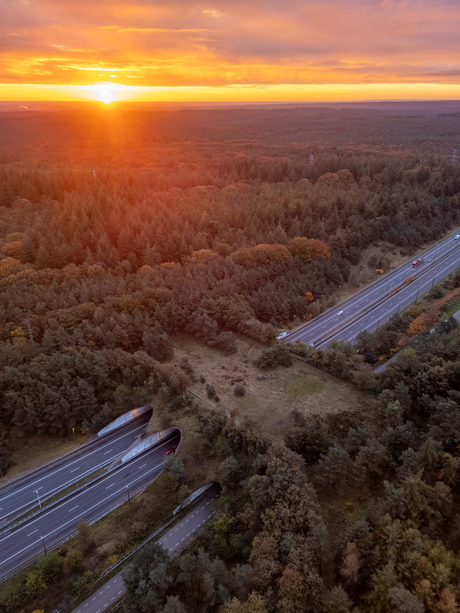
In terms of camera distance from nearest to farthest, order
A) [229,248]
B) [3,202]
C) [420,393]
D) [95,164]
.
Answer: [420,393]
[229,248]
[3,202]
[95,164]

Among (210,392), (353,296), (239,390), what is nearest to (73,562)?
(210,392)

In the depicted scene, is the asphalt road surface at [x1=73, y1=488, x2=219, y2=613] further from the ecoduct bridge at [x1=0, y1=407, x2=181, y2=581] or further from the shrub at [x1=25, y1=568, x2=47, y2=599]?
the ecoduct bridge at [x1=0, y1=407, x2=181, y2=581]

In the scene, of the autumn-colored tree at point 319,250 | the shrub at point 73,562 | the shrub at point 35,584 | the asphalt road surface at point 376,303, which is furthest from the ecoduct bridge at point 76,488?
the autumn-colored tree at point 319,250

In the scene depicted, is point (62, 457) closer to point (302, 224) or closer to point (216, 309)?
point (216, 309)

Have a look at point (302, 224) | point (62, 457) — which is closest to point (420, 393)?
point (62, 457)

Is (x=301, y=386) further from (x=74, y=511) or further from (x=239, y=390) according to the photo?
(x=74, y=511)

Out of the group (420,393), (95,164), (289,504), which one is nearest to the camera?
(289,504)

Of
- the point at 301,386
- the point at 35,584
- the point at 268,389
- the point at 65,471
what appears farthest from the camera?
the point at 301,386

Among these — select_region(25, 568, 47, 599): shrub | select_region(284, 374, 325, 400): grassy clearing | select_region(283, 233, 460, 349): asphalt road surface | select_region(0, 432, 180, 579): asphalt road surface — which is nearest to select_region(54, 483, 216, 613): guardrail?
select_region(25, 568, 47, 599): shrub
